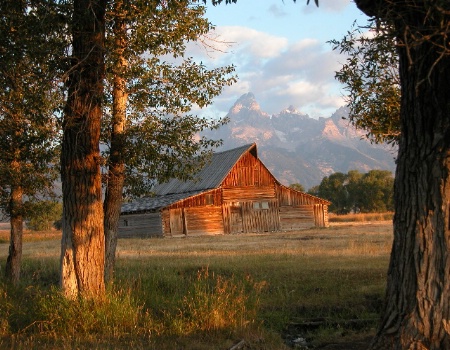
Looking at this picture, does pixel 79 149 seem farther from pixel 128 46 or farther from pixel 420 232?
pixel 420 232

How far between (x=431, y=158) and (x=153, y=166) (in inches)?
319

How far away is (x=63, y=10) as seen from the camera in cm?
924

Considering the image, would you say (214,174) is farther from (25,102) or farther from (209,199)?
(25,102)

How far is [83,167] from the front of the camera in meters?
8.98

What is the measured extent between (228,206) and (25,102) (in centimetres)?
3566

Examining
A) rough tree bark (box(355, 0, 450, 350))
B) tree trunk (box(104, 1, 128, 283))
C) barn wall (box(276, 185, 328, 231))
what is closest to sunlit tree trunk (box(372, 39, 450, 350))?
rough tree bark (box(355, 0, 450, 350))

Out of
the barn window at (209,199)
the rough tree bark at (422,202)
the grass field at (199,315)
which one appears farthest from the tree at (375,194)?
the rough tree bark at (422,202)

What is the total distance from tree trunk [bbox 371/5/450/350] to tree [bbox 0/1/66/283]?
6.20m

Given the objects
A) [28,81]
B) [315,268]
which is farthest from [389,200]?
[28,81]

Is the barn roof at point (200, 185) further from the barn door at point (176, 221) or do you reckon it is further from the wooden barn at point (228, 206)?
the barn door at point (176, 221)

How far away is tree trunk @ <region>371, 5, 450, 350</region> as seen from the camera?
225 inches

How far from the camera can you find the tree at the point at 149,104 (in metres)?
12.0

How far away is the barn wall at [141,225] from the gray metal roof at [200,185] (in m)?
0.80

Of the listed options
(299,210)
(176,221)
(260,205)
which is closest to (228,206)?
(260,205)
